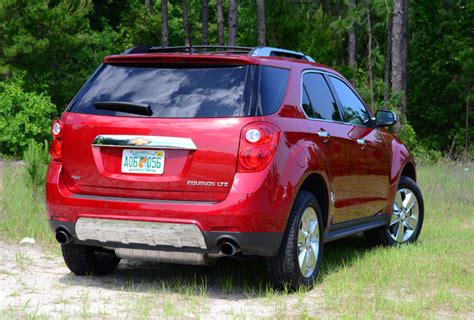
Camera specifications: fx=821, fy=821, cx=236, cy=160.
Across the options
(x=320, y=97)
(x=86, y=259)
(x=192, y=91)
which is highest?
(x=192, y=91)

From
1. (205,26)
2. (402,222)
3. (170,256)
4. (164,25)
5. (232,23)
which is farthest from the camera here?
(205,26)

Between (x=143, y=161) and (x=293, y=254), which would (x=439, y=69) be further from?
(x=143, y=161)

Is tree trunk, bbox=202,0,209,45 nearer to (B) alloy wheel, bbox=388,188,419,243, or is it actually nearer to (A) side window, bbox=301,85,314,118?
(B) alloy wheel, bbox=388,188,419,243

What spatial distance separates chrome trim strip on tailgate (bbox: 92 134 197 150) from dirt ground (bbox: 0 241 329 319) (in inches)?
44.2

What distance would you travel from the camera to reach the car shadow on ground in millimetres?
6477

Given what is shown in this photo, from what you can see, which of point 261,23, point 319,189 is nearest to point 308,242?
point 319,189

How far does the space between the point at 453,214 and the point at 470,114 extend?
28.6m

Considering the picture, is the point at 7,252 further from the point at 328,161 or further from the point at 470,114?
the point at 470,114

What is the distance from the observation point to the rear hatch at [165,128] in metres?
5.88

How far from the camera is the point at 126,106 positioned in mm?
6230

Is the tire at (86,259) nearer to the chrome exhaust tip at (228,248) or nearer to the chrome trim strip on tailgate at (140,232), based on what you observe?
the chrome trim strip on tailgate at (140,232)

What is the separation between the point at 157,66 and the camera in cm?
641

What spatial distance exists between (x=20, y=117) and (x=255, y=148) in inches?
941

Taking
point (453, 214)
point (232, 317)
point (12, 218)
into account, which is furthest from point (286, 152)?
point (453, 214)
